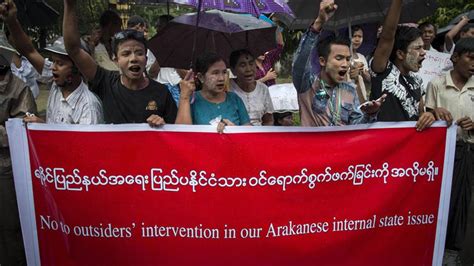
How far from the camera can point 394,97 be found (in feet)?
14.4

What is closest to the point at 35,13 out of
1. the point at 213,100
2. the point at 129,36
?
the point at 129,36

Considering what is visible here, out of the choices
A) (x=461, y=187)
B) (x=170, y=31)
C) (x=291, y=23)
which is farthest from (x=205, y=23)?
(x=461, y=187)

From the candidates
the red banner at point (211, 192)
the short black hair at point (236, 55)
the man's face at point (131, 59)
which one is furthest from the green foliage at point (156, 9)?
the red banner at point (211, 192)

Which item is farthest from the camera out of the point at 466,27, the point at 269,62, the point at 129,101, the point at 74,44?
the point at 466,27

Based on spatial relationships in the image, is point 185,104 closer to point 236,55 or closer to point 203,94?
point 203,94

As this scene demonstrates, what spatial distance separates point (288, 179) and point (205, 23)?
2.17 metres

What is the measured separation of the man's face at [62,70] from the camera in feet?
13.8

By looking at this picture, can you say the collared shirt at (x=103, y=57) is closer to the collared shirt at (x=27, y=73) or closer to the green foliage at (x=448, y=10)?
the collared shirt at (x=27, y=73)

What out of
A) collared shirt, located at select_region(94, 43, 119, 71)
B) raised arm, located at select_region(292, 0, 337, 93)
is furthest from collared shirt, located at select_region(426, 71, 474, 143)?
collared shirt, located at select_region(94, 43, 119, 71)

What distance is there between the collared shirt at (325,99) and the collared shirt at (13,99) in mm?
1878

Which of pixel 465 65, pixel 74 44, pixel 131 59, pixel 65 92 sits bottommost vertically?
pixel 65 92

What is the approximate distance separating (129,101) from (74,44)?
20.5 inches

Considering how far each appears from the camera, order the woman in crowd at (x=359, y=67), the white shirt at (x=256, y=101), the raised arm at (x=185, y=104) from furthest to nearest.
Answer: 1. the woman in crowd at (x=359, y=67)
2. the white shirt at (x=256, y=101)
3. the raised arm at (x=185, y=104)

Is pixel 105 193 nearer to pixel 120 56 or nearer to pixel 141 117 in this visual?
pixel 141 117
